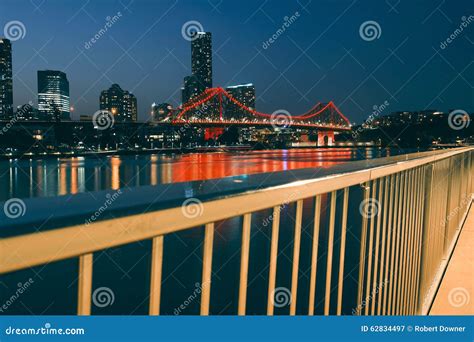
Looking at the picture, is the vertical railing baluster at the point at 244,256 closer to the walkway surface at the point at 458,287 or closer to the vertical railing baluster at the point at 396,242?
the vertical railing baluster at the point at 396,242

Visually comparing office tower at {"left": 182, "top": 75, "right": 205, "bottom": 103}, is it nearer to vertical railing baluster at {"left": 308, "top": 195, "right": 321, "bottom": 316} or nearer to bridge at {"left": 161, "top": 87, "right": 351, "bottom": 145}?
bridge at {"left": 161, "top": 87, "right": 351, "bottom": 145}

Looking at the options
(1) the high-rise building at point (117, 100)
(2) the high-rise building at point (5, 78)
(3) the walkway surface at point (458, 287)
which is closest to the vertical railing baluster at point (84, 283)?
(3) the walkway surface at point (458, 287)

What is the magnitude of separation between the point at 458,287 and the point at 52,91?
222 feet

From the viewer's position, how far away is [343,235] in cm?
143

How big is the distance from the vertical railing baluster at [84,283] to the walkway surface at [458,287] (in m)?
2.48

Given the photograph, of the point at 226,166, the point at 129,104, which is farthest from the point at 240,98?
the point at 226,166

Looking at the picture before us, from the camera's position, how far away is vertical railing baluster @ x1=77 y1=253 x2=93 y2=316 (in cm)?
59

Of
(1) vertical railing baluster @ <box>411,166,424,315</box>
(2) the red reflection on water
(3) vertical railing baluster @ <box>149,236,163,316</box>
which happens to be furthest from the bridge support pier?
(3) vertical railing baluster @ <box>149,236,163,316</box>

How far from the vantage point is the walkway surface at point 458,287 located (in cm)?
257

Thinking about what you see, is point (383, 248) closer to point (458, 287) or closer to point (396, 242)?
point (396, 242)
